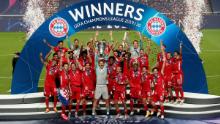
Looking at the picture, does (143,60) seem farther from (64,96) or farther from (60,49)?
(64,96)

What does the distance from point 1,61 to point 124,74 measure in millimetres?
12329

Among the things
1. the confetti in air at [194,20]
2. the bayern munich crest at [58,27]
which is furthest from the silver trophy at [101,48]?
the confetti in air at [194,20]

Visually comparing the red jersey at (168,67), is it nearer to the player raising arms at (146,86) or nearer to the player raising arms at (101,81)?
the player raising arms at (146,86)

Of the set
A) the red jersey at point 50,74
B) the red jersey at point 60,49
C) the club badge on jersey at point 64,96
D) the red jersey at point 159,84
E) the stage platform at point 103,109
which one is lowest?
the stage platform at point 103,109

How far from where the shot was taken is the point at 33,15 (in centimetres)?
3938

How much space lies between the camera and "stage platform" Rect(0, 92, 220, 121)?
12.6 metres

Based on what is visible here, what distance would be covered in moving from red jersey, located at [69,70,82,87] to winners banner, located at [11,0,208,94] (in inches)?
60.4

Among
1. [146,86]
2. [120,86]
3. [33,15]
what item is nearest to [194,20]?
[33,15]

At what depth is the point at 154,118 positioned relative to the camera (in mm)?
12648

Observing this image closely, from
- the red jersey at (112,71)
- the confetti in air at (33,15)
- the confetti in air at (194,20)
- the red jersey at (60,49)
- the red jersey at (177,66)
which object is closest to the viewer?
the red jersey at (112,71)

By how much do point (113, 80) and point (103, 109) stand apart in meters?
0.97

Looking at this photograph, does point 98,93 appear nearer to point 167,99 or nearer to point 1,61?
point 167,99

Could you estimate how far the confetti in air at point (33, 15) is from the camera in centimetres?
3709

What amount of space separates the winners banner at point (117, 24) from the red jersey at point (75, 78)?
5.03 ft
